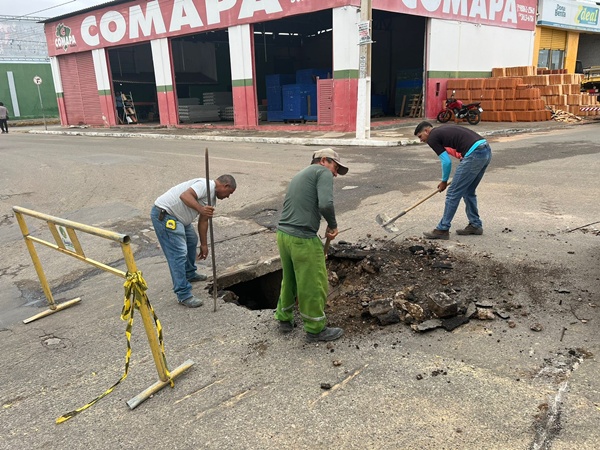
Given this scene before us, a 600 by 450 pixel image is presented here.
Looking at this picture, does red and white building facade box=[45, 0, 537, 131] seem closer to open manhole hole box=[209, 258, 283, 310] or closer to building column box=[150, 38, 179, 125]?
building column box=[150, 38, 179, 125]

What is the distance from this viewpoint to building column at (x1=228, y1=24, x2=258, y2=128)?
20.3 metres

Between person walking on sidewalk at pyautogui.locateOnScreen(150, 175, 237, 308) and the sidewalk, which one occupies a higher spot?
person walking on sidewalk at pyautogui.locateOnScreen(150, 175, 237, 308)

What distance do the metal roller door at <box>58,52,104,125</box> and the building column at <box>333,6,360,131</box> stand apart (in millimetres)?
17670

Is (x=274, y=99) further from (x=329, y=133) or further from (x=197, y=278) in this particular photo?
(x=197, y=278)

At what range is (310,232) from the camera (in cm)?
348

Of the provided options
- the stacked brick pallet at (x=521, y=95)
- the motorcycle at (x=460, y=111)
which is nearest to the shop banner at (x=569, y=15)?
the stacked brick pallet at (x=521, y=95)

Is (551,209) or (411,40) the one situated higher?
(411,40)

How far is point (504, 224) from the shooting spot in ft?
20.2

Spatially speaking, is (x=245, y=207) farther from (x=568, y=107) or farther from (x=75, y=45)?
(x=75, y=45)

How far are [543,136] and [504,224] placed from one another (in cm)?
1131

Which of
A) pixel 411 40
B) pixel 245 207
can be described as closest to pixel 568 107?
pixel 411 40

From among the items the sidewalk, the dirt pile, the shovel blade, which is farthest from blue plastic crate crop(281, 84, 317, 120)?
the dirt pile

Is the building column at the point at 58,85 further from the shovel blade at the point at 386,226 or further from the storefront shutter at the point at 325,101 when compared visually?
the shovel blade at the point at 386,226

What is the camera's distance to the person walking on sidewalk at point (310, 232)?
3.45 meters
